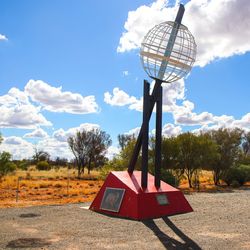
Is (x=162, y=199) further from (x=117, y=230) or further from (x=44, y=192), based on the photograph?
(x=44, y=192)

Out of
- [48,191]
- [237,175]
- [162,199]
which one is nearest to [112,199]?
[162,199]

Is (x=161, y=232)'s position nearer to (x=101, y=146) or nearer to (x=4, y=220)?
(x=4, y=220)

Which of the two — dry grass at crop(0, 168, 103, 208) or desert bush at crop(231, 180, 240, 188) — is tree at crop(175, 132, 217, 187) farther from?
dry grass at crop(0, 168, 103, 208)

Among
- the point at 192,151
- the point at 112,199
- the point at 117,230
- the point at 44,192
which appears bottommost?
the point at 117,230

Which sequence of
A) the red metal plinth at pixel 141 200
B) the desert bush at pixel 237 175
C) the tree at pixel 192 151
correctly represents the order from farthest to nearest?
the desert bush at pixel 237 175 → the tree at pixel 192 151 → the red metal plinth at pixel 141 200

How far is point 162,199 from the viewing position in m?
12.0

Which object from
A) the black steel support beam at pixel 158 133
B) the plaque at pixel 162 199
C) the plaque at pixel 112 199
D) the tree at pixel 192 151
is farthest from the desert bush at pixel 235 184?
the plaque at pixel 112 199

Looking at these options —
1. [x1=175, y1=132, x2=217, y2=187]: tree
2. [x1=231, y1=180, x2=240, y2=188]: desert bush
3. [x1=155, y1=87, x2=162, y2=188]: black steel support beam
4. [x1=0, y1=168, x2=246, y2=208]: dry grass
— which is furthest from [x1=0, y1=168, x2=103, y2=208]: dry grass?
[x1=231, y1=180, x2=240, y2=188]: desert bush

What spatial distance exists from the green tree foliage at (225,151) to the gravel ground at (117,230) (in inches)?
694

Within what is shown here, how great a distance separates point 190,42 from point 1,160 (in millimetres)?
26165

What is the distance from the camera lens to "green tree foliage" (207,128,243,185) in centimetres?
3002

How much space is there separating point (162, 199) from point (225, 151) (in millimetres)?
20147

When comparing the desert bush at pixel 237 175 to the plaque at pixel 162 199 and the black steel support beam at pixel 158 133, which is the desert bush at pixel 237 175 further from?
the plaque at pixel 162 199

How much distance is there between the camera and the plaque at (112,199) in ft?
38.5
